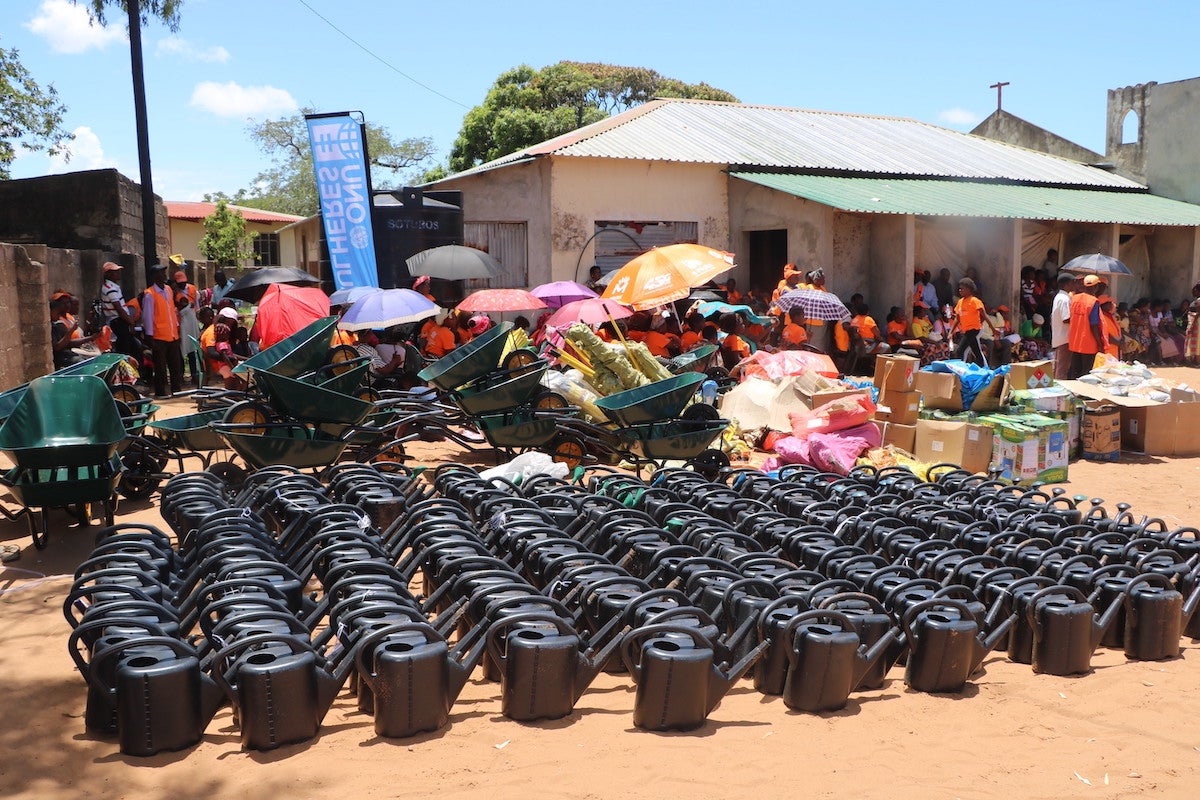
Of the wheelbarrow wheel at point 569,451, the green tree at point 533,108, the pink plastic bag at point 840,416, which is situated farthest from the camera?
the green tree at point 533,108

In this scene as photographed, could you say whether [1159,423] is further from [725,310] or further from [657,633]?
[657,633]

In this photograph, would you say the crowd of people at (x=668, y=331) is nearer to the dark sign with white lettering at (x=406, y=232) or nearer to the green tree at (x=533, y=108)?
the dark sign with white lettering at (x=406, y=232)

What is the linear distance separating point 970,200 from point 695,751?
15.9 m

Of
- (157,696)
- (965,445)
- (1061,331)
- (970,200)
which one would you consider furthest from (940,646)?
(970,200)

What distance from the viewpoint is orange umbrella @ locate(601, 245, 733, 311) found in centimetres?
1058

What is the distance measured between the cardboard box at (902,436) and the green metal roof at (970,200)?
20.9 ft

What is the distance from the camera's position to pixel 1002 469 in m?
8.91

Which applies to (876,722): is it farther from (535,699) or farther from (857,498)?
(857,498)

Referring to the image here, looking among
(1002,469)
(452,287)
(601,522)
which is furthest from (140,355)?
(1002,469)

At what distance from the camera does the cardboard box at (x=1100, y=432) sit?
32.8 feet

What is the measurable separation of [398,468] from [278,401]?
48.5 inches

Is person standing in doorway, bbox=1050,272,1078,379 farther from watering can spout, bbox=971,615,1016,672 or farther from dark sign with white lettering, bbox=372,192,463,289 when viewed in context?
watering can spout, bbox=971,615,1016,672

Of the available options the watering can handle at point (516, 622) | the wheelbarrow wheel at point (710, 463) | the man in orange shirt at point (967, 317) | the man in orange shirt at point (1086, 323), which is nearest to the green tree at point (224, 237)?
the man in orange shirt at point (967, 317)

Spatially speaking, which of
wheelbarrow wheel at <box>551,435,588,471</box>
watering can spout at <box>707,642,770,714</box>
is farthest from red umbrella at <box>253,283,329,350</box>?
watering can spout at <box>707,642,770,714</box>
